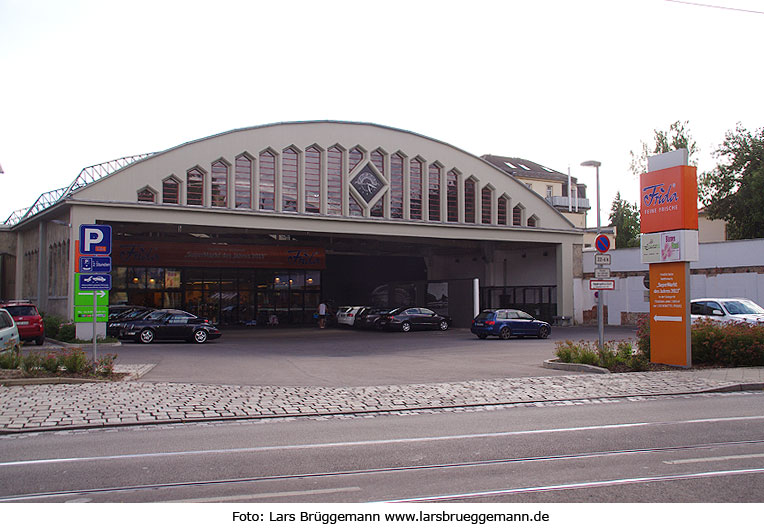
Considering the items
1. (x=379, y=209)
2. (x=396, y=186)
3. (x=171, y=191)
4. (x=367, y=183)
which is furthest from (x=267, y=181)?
(x=396, y=186)

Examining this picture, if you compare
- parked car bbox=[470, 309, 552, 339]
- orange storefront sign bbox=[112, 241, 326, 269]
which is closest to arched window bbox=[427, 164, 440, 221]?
parked car bbox=[470, 309, 552, 339]

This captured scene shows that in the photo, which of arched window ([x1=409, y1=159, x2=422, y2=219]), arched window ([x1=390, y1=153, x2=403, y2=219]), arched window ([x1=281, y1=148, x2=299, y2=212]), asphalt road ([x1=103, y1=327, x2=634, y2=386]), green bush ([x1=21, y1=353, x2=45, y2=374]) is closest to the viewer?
green bush ([x1=21, y1=353, x2=45, y2=374])

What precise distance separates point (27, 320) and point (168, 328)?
4.90m

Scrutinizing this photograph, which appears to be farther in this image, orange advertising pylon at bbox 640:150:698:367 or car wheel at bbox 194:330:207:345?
car wheel at bbox 194:330:207:345

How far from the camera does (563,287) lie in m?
38.9

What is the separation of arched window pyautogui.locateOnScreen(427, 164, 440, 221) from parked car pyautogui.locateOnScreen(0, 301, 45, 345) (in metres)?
18.9

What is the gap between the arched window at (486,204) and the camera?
36.9 m

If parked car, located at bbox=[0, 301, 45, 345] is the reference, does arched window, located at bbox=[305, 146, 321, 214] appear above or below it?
above

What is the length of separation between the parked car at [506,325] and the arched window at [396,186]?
22.9 ft

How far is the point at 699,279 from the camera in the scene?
3328 cm

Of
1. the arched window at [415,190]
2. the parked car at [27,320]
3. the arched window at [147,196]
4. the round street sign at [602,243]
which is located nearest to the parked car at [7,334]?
the parked car at [27,320]

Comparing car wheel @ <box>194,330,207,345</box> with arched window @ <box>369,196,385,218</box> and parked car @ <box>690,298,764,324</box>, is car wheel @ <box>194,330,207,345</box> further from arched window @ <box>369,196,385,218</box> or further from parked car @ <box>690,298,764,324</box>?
parked car @ <box>690,298,764,324</box>

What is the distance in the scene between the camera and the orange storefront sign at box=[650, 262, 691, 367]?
52.9 feet

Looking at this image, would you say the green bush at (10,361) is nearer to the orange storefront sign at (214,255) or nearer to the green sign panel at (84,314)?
the green sign panel at (84,314)
